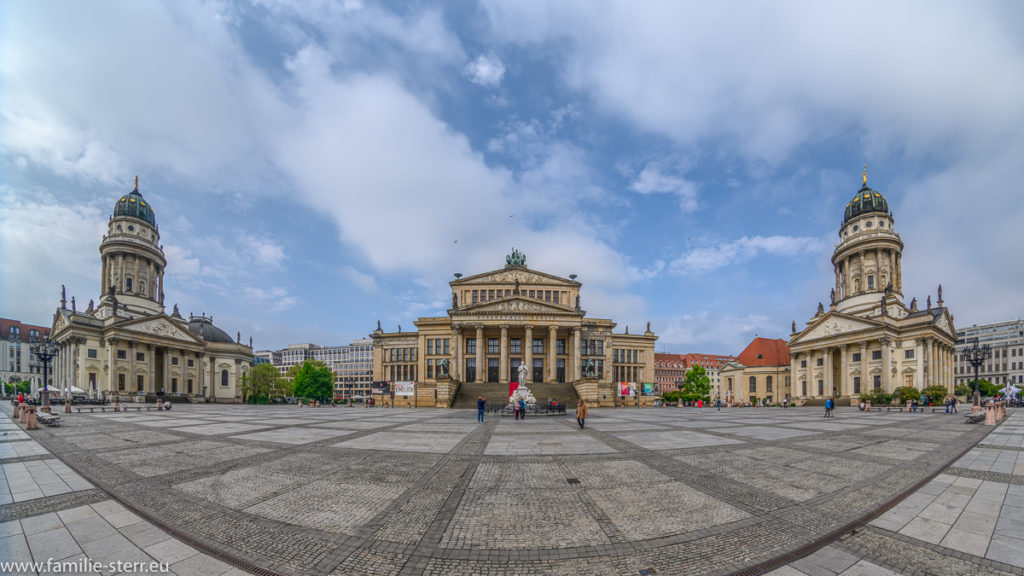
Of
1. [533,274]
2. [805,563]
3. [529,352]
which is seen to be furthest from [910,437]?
[533,274]

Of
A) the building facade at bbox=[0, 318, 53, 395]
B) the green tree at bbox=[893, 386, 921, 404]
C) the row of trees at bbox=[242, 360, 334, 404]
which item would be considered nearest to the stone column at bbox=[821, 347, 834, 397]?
the green tree at bbox=[893, 386, 921, 404]

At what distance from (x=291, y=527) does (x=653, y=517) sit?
235 inches

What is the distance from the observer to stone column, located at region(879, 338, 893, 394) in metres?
52.8

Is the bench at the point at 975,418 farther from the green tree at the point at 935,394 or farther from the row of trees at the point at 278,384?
the row of trees at the point at 278,384

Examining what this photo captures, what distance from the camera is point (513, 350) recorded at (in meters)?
58.1

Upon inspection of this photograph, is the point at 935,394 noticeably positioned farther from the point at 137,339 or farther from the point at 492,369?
the point at 137,339

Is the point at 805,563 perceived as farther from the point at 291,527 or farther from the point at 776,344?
the point at 776,344

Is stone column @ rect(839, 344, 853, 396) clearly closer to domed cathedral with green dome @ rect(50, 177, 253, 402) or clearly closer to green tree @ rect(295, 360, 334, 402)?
green tree @ rect(295, 360, 334, 402)

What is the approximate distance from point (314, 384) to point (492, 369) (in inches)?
1392

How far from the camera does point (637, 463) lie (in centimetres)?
1121

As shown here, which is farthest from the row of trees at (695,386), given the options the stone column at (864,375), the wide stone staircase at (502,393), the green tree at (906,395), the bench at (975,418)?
the bench at (975,418)

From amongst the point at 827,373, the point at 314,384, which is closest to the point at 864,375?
the point at 827,373

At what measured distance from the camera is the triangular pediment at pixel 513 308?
5297 centimetres

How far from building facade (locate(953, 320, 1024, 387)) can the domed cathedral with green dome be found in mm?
149770
